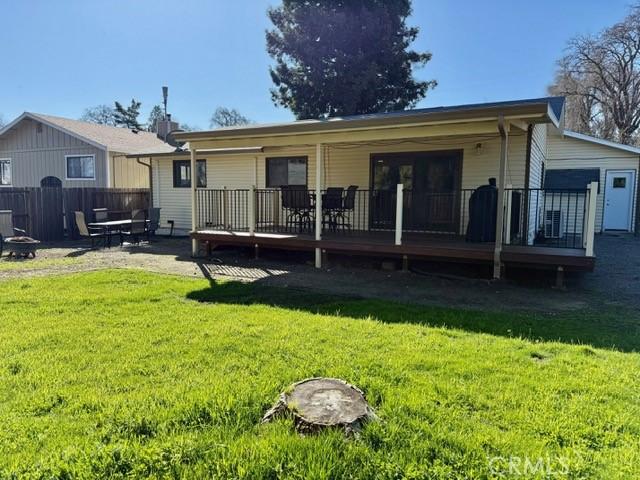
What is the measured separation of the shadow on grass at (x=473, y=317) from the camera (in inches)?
167

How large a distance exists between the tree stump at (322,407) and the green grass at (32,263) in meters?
7.42

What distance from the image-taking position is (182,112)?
164 feet

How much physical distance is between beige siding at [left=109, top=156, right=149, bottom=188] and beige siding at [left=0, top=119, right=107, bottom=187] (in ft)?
1.10

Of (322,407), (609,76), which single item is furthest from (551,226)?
(609,76)

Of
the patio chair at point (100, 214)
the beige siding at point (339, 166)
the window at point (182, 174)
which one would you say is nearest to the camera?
the beige siding at point (339, 166)

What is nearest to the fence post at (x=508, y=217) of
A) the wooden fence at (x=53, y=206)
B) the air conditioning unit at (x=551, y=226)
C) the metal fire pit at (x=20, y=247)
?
the air conditioning unit at (x=551, y=226)

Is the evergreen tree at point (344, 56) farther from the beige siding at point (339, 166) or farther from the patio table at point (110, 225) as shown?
the patio table at point (110, 225)

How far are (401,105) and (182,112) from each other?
36.2m

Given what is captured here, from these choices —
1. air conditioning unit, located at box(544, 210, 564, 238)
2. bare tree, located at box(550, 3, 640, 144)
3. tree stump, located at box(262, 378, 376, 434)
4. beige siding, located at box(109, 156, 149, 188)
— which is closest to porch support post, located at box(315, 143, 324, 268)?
tree stump, located at box(262, 378, 376, 434)

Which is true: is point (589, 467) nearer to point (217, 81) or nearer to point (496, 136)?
point (496, 136)

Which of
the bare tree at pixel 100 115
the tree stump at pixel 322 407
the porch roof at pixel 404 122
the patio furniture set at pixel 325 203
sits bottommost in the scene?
the tree stump at pixel 322 407

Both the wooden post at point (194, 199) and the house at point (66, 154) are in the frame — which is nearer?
the wooden post at point (194, 199)

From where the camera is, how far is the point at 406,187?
9906mm

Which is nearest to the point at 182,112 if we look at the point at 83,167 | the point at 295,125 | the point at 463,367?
the point at 83,167
